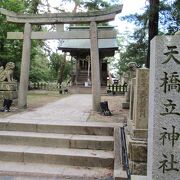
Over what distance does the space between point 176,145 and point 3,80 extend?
8.78m

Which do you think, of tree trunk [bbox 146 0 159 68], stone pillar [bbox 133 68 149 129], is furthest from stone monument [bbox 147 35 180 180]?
tree trunk [bbox 146 0 159 68]

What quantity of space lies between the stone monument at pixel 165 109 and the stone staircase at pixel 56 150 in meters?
2.04

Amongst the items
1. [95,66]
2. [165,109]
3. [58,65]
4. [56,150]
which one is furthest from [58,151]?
[58,65]

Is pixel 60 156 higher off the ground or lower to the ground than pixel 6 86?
lower

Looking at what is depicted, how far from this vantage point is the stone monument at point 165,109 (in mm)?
3449

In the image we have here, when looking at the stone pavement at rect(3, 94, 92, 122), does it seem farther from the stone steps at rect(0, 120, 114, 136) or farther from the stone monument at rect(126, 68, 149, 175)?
the stone monument at rect(126, 68, 149, 175)

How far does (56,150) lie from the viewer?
247 inches

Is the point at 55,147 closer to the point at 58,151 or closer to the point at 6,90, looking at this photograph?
the point at 58,151

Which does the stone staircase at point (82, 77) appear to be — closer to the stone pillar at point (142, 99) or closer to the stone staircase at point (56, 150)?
the stone staircase at point (56, 150)

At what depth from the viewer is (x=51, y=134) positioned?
688 centimetres

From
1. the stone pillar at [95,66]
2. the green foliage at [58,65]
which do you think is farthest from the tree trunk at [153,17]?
the green foliage at [58,65]

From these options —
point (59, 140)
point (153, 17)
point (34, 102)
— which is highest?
point (153, 17)

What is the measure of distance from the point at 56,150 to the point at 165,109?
342cm

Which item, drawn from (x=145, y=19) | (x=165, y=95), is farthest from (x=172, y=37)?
(x=145, y=19)
